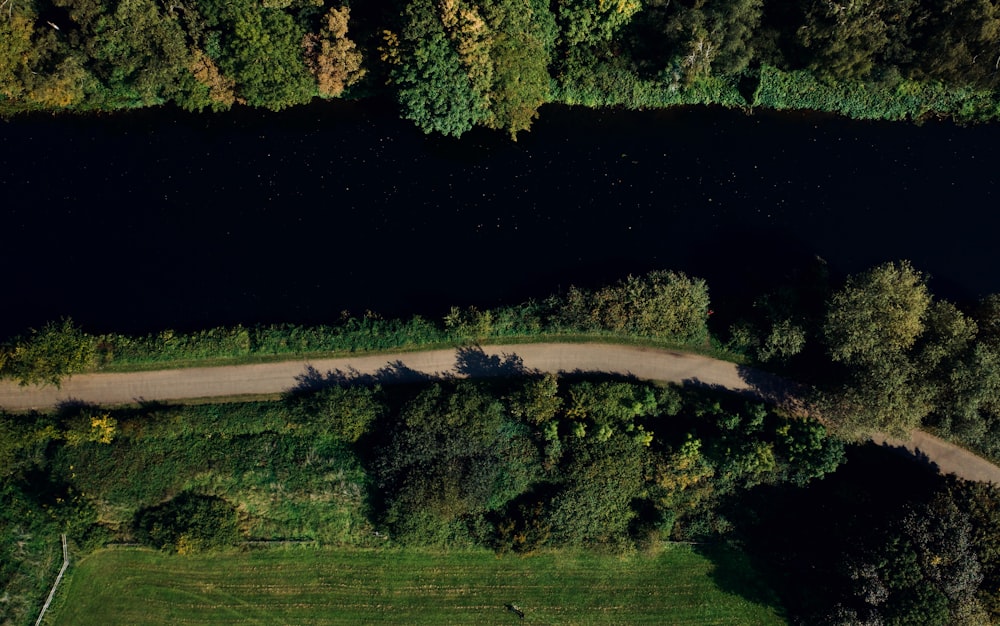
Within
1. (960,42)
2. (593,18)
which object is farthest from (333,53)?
(960,42)

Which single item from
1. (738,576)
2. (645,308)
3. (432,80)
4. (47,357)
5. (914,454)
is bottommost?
(738,576)

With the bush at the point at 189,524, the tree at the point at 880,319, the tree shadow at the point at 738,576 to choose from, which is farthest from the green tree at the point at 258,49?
the tree shadow at the point at 738,576

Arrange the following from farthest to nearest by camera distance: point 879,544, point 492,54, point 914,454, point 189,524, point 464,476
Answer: point 914,454 < point 189,524 < point 492,54 < point 464,476 < point 879,544

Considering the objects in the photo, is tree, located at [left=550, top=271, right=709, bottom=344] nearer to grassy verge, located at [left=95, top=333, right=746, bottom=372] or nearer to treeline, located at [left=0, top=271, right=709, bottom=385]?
treeline, located at [left=0, top=271, right=709, bottom=385]

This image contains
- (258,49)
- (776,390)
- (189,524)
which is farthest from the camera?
(776,390)

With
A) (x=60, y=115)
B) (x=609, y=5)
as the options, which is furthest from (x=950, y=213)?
(x=60, y=115)

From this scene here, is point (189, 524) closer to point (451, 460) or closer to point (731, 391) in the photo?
point (451, 460)

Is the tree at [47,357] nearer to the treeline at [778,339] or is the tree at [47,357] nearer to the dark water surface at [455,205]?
the treeline at [778,339]
